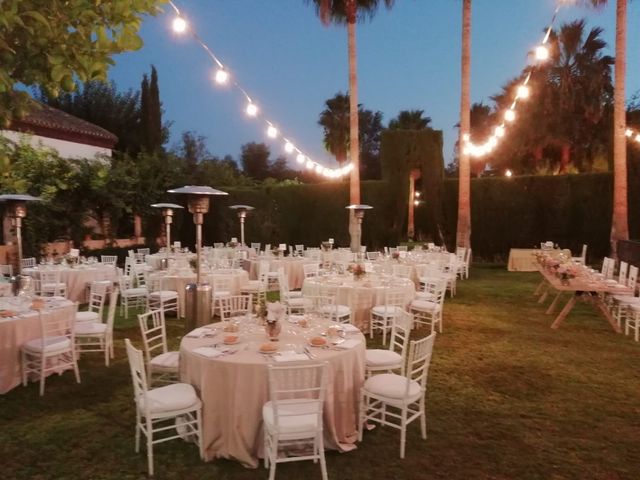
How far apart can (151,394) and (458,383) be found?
368cm

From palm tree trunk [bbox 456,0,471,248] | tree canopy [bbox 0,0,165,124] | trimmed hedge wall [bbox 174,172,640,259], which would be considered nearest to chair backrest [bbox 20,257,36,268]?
trimmed hedge wall [bbox 174,172,640,259]

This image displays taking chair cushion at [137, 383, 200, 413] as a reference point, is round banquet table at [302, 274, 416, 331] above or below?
above

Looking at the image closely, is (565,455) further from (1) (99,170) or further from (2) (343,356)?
(1) (99,170)

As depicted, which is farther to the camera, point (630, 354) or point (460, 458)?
point (630, 354)

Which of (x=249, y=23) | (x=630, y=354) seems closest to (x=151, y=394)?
(x=630, y=354)

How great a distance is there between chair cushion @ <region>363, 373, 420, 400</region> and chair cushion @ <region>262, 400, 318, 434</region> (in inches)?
31.9

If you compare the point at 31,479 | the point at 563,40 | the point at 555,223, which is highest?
the point at 563,40

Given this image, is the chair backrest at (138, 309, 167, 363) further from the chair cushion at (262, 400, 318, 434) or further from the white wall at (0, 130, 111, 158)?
the white wall at (0, 130, 111, 158)

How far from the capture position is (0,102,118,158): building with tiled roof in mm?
16750

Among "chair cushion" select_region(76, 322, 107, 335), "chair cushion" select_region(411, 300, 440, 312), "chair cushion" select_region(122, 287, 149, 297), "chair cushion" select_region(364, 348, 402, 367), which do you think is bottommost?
"chair cushion" select_region(364, 348, 402, 367)

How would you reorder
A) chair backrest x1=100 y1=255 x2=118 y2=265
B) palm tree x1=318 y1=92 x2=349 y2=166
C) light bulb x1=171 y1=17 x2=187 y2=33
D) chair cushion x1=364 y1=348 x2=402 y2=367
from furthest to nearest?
palm tree x1=318 y1=92 x2=349 y2=166 < chair backrest x1=100 y1=255 x2=118 y2=265 < light bulb x1=171 y1=17 x2=187 y2=33 < chair cushion x1=364 y1=348 x2=402 y2=367

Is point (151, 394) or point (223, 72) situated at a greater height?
point (223, 72)

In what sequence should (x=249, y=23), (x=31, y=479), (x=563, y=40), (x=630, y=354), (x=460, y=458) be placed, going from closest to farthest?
(x=31, y=479) → (x=460, y=458) → (x=630, y=354) → (x=249, y=23) → (x=563, y=40)

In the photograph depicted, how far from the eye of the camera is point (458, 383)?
6113 millimetres
